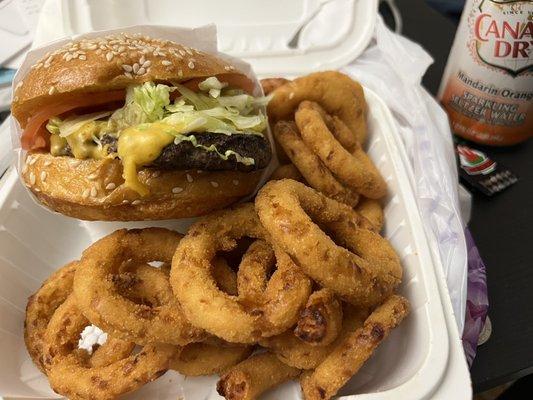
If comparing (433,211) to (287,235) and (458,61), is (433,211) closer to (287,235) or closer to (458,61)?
(287,235)

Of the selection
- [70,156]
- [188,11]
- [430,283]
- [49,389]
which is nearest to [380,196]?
[430,283]

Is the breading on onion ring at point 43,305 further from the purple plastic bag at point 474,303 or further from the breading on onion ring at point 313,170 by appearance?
the purple plastic bag at point 474,303

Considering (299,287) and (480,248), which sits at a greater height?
(299,287)

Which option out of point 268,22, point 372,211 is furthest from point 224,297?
point 268,22

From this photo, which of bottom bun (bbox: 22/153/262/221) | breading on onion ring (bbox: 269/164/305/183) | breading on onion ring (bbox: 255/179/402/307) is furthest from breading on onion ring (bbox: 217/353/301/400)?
breading on onion ring (bbox: 269/164/305/183)

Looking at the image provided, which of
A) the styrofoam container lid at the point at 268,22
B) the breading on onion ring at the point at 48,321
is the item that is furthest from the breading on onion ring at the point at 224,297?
the styrofoam container lid at the point at 268,22
